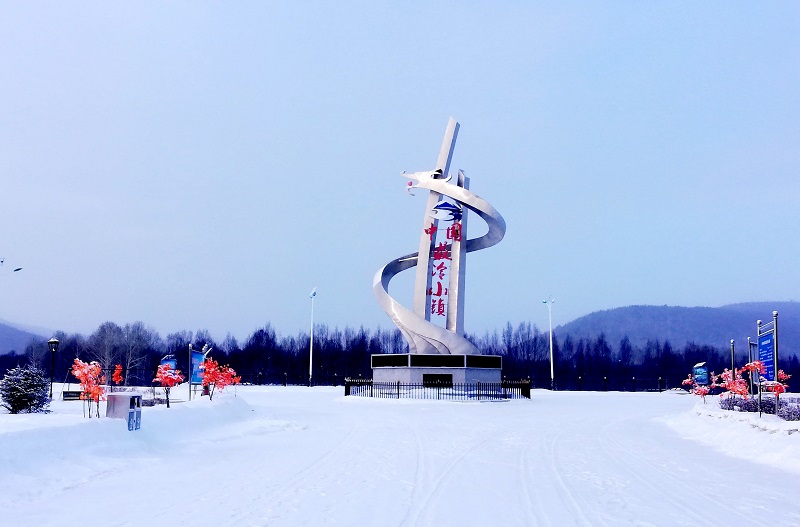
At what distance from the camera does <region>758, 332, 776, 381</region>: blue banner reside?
18.0 metres

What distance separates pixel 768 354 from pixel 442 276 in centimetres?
2396

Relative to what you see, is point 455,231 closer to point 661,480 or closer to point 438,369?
point 438,369

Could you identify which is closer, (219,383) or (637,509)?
(637,509)

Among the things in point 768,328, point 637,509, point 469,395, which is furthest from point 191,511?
point 469,395

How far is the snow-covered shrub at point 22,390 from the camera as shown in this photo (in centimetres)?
1967

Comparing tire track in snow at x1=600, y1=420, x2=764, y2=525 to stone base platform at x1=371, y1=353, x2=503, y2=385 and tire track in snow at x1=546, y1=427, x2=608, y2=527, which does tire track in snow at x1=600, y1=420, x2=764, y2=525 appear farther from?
stone base platform at x1=371, y1=353, x2=503, y2=385

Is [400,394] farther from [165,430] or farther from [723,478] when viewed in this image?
[723,478]

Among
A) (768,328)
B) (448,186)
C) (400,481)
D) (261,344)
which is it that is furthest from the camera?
(261,344)

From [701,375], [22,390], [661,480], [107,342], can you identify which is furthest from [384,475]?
[107,342]

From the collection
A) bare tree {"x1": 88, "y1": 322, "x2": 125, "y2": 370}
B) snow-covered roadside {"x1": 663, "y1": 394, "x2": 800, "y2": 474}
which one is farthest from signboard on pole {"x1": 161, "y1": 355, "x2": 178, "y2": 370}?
bare tree {"x1": 88, "y1": 322, "x2": 125, "y2": 370}

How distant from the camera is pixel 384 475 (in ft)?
35.3

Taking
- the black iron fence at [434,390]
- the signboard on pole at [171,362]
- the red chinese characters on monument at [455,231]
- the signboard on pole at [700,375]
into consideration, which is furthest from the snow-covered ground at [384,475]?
the signboard on pole at [700,375]

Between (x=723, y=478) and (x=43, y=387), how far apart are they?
18060 millimetres

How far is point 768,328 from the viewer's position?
1933 centimetres
